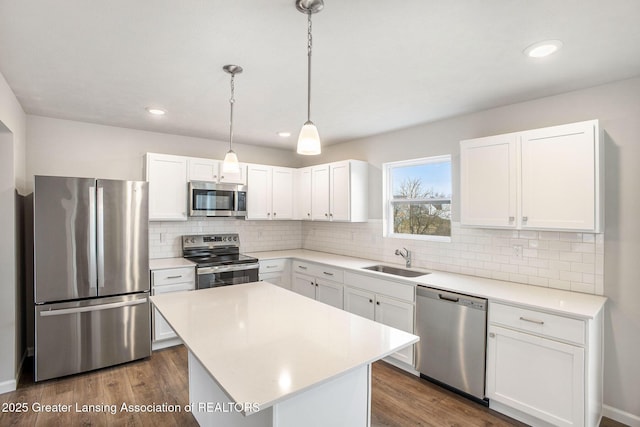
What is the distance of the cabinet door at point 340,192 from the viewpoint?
4.11 metres

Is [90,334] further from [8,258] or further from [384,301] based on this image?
[384,301]

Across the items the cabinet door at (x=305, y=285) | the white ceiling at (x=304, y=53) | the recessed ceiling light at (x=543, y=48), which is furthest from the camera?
the cabinet door at (x=305, y=285)

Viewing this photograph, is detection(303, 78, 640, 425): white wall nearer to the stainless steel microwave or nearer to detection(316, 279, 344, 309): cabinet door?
detection(316, 279, 344, 309): cabinet door

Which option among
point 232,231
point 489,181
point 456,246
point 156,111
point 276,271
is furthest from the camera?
point 232,231

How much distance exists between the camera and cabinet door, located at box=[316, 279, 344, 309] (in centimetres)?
376

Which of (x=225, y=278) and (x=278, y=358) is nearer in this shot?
(x=278, y=358)

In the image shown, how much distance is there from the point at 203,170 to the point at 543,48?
356cm

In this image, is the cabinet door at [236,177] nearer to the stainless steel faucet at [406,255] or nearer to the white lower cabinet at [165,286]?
the white lower cabinet at [165,286]

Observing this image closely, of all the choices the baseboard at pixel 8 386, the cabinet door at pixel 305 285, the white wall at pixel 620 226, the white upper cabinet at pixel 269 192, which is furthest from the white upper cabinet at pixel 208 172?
the white wall at pixel 620 226

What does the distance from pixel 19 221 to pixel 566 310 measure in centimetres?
439

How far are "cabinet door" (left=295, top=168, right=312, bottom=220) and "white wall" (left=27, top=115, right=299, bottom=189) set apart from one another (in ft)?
4.44

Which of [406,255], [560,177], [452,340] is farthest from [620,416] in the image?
[406,255]

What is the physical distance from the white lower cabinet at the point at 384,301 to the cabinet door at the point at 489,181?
2.91 ft

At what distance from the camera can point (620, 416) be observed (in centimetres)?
240
